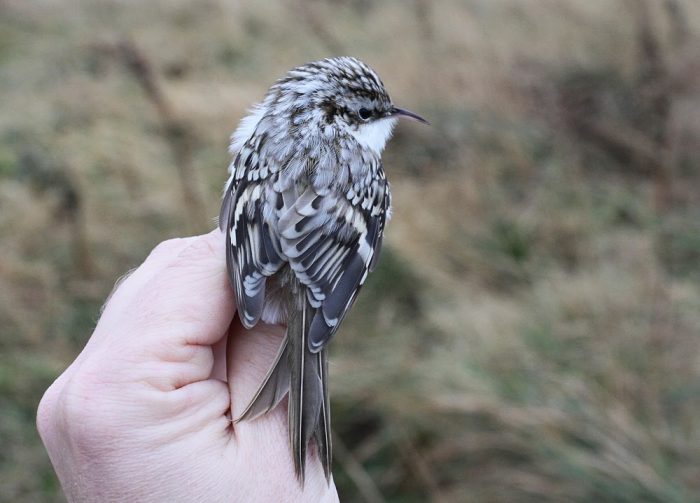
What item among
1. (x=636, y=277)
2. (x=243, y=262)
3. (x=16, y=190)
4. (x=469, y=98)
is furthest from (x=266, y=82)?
(x=243, y=262)

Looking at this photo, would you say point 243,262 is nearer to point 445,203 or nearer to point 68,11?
point 445,203

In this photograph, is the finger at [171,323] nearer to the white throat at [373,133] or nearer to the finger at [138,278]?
the finger at [138,278]

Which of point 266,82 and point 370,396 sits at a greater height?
point 266,82

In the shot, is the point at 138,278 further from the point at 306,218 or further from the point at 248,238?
the point at 306,218

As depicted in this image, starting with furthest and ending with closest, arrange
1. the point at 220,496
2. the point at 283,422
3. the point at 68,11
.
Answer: the point at 68,11, the point at 283,422, the point at 220,496

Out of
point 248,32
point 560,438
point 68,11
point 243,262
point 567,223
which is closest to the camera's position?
point 243,262

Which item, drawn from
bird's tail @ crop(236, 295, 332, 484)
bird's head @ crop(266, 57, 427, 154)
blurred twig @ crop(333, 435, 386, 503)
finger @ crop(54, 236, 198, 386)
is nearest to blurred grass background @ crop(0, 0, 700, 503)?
blurred twig @ crop(333, 435, 386, 503)

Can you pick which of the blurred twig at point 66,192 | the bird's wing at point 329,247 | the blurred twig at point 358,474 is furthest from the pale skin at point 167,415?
the blurred twig at point 66,192
